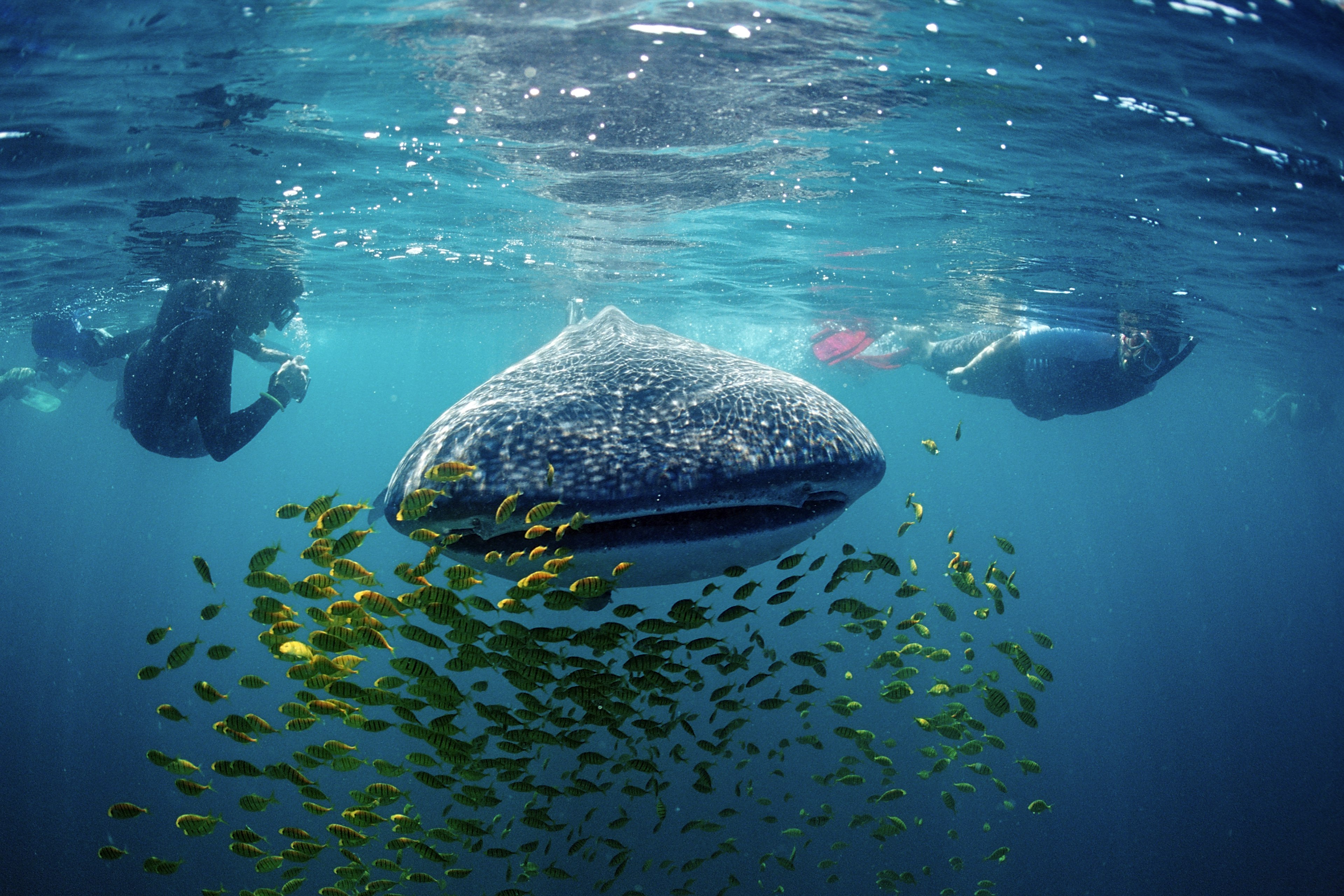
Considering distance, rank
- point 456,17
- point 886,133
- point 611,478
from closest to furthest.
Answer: point 611,478
point 456,17
point 886,133

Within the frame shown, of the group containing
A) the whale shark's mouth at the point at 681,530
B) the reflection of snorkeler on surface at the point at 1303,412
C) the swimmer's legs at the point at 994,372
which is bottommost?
the reflection of snorkeler on surface at the point at 1303,412

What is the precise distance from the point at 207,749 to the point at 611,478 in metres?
22.2

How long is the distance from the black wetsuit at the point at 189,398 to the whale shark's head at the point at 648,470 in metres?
6.45

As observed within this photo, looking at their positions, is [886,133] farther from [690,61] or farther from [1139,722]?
[1139,722]

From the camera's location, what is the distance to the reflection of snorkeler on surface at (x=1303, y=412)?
27.4 meters

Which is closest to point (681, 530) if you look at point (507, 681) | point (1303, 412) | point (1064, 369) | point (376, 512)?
point (507, 681)

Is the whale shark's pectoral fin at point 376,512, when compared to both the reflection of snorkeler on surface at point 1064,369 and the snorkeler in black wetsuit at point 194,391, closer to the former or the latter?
the snorkeler in black wetsuit at point 194,391

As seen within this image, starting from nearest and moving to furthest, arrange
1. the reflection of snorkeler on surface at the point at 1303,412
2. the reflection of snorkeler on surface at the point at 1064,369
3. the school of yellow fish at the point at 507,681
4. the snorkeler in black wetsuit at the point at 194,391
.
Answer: the school of yellow fish at the point at 507,681
the snorkeler in black wetsuit at the point at 194,391
the reflection of snorkeler on surface at the point at 1064,369
the reflection of snorkeler on surface at the point at 1303,412

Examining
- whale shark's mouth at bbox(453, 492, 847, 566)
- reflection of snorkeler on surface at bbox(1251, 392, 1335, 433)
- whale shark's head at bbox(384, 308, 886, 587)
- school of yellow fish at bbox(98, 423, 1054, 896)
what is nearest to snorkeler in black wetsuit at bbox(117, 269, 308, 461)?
school of yellow fish at bbox(98, 423, 1054, 896)

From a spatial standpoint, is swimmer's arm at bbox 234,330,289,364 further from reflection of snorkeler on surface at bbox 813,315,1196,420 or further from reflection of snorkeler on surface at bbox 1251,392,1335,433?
reflection of snorkeler on surface at bbox 1251,392,1335,433

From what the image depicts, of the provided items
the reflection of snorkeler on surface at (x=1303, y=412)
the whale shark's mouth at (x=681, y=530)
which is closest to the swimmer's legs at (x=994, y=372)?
the whale shark's mouth at (x=681, y=530)

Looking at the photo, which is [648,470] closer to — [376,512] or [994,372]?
[376,512]

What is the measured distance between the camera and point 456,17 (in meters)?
5.85

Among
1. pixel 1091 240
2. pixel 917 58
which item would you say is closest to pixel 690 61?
pixel 917 58
